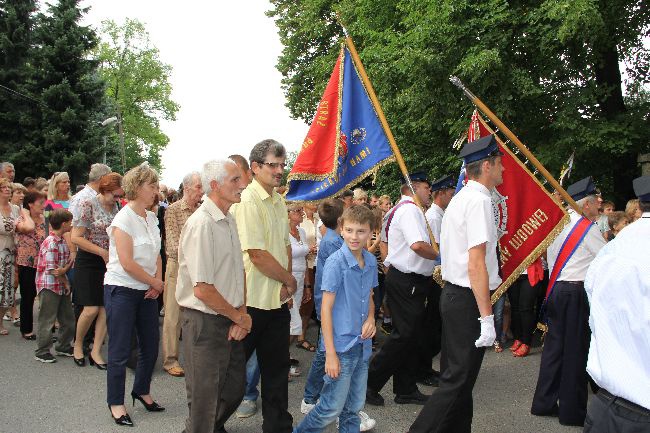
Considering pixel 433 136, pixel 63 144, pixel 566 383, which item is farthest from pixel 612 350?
pixel 63 144

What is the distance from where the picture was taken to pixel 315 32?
88.1 ft

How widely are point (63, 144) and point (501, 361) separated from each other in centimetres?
2603

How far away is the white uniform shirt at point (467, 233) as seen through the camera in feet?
13.5

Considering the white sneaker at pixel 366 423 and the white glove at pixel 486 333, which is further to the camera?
the white sneaker at pixel 366 423

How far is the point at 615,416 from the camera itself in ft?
7.89

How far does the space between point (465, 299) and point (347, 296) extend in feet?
2.69

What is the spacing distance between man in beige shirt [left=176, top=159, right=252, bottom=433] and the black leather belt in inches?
86.8

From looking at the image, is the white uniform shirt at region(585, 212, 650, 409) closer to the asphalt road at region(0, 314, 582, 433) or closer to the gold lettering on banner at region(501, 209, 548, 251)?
the gold lettering on banner at region(501, 209, 548, 251)

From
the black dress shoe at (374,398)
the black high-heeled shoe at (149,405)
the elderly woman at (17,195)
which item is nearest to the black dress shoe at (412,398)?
the black dress shoe at (374,398)

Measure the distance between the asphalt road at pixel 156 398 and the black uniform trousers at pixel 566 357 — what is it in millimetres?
154

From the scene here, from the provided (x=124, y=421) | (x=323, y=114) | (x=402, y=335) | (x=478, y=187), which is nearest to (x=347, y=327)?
(x=478, y=187)

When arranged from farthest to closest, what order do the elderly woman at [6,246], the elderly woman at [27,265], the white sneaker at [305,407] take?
the elderly woman at [27,265]
the elderly woman at [6,246]
the white sneaker at [305,407]

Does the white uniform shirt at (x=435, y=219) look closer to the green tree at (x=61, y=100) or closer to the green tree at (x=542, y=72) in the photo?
the green tree at (x=542, y=72)

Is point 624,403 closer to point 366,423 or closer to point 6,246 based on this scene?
point 366,423
